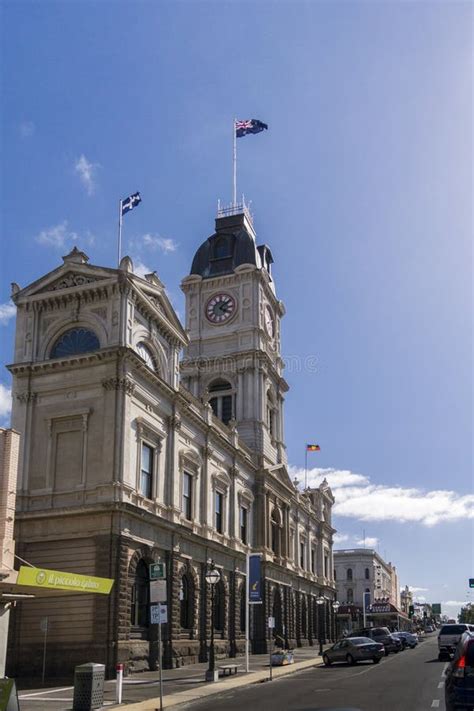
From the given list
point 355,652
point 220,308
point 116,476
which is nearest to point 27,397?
point 116,476

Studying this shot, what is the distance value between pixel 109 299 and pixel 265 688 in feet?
61.8

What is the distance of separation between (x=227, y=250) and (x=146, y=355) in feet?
95.4

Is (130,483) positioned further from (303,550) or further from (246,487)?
(303,550)

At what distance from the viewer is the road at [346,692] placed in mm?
20703

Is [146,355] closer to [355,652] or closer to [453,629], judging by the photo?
[355,652]

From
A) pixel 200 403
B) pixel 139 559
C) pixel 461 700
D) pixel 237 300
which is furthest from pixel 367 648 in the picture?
pixel 237 300

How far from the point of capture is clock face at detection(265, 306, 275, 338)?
214 ft

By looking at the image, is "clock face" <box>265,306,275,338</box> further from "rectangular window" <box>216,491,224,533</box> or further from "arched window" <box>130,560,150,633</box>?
"arched window" <box>130,560,150,633</box>

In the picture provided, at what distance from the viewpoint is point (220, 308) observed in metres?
64.5

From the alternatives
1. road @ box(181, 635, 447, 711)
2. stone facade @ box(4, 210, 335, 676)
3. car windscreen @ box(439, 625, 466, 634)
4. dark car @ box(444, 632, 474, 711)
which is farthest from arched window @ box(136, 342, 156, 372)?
dark car @ box(444, 632, 474, 711)

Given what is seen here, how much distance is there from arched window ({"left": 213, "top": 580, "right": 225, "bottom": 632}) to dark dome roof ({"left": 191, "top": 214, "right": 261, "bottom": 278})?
2722cm

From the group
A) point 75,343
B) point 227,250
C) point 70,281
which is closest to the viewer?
point 75,343

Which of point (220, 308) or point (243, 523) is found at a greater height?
point (220, 308)

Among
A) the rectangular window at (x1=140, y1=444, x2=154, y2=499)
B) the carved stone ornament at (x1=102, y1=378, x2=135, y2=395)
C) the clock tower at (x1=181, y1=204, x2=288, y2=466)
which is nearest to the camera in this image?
the carved stone ornament at (x1=102, y1=378, x2=135, y2=395)
